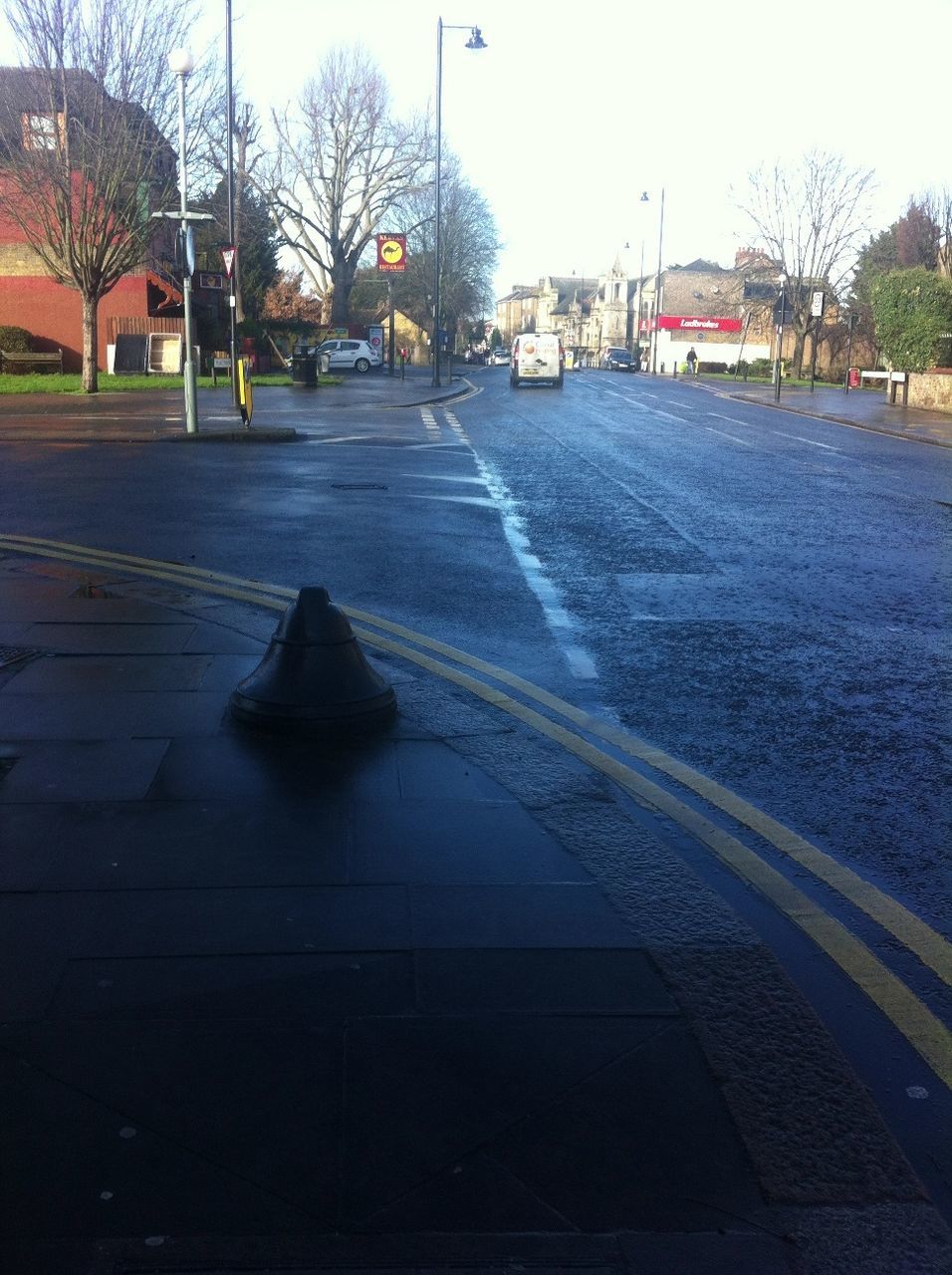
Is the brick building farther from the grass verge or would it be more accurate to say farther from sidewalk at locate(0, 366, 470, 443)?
sidewalk at locate(0, 366, 470, 443)

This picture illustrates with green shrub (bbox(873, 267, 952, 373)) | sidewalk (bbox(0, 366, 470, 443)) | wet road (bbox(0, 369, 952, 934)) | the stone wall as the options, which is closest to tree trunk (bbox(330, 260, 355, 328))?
sidewalk (bbox(0, 366, 470, 443))

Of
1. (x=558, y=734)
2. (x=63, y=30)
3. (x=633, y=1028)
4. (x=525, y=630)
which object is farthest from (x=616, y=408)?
(x=633, y=1028)

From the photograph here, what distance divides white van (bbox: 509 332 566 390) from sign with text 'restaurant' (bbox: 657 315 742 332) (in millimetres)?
54502

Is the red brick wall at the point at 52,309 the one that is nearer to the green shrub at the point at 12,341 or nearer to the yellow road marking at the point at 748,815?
A: the green shrub at the point at 12,341

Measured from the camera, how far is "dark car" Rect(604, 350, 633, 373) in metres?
74.9

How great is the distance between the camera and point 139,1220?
2.56 m

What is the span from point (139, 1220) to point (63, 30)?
32.6 m

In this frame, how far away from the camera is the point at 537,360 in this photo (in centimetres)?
4356

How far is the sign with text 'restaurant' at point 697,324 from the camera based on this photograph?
9600cm

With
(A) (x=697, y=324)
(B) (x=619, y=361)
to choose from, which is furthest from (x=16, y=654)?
(A) (x=697, y=324)

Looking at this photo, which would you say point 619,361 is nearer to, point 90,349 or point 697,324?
point 697,324

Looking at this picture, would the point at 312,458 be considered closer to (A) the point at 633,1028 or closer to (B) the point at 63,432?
(B) the point at 63,432

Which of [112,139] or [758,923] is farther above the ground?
[112,139]

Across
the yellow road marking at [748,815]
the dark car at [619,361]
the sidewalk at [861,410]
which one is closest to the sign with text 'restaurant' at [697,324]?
the dark car at [619,361]
